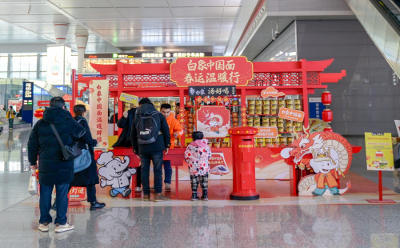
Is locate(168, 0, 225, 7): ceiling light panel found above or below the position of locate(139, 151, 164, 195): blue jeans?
above

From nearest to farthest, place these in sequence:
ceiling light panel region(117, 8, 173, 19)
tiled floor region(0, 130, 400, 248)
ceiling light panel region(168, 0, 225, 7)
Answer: tiled floor region(0, 130, 400, 248) < ceiling light panel region(168, 0, 225, 7) < ceiling light panel region(117, 8, 173, 19)

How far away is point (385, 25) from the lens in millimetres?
8727

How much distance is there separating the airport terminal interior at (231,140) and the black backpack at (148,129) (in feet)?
0.10

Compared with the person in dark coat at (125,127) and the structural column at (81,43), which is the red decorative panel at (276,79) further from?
the structural column at (81,43)

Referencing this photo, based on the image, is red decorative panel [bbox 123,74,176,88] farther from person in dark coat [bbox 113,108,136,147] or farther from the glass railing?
the glass railing

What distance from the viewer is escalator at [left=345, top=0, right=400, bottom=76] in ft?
27.2

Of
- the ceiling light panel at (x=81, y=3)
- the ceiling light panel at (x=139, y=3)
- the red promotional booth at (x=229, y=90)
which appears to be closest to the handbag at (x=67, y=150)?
the red promotional booth at (x=229, y=90)

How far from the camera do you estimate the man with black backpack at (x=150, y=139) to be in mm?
5312

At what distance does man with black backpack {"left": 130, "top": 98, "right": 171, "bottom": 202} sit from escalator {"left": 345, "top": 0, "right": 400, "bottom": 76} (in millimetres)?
6125

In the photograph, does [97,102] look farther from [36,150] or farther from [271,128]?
[271,128]

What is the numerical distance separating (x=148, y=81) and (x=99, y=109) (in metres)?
1.37

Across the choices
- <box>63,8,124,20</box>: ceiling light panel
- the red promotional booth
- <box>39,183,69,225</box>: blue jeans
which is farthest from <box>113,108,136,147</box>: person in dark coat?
<box>63,8,124,20</box>: ceiling light panel

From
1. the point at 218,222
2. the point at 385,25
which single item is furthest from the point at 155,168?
the point at 385,25

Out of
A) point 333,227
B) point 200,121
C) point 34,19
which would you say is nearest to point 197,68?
point 200,121
